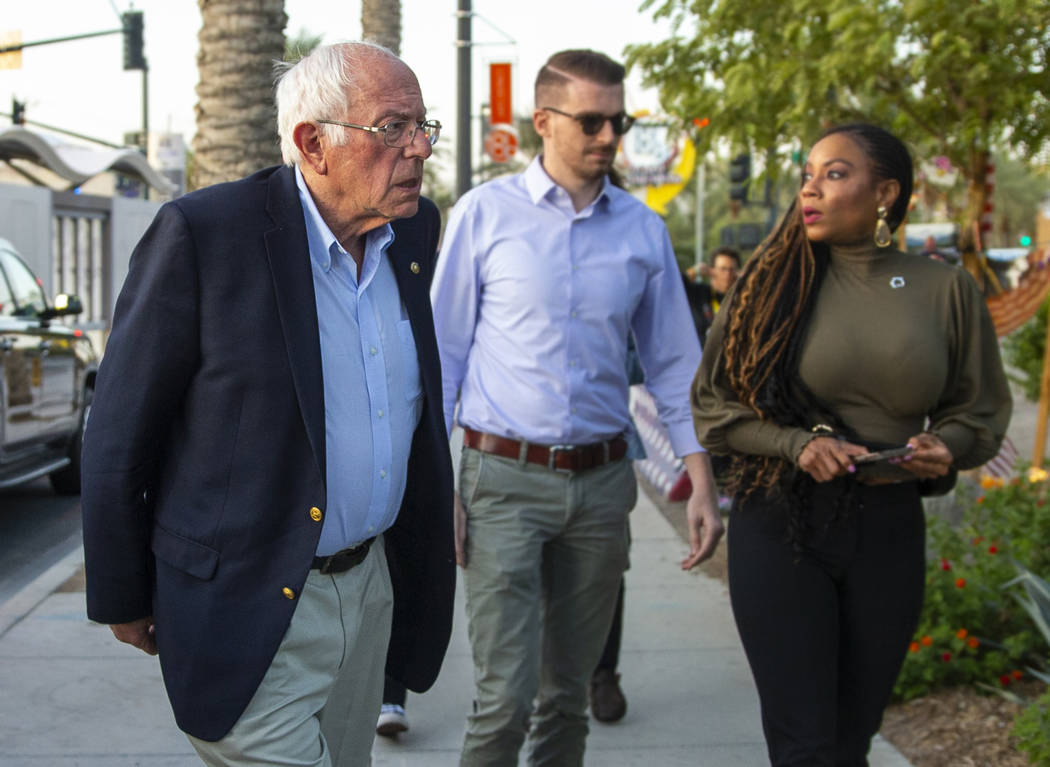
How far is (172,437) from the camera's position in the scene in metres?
2.37

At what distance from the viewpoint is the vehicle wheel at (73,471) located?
10164mm

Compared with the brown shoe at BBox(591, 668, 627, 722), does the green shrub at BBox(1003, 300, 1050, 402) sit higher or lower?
higher

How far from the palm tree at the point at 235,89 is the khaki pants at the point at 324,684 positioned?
4.71 metres

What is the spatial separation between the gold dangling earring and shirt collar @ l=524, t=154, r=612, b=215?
851 millimetres

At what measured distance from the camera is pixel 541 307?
3.63 metres

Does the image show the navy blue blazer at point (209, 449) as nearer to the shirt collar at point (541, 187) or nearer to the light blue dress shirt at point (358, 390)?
the light blue dress shirt at point (358, 390)

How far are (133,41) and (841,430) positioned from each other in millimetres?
26686

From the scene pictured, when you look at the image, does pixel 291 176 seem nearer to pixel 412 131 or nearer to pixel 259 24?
pixel 412 131

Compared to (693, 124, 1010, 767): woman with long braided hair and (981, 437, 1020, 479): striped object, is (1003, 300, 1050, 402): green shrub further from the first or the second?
(693, 124, 1010, 767): woman with long braided hair

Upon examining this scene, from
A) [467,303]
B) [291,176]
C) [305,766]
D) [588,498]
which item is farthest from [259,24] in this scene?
[305,766]

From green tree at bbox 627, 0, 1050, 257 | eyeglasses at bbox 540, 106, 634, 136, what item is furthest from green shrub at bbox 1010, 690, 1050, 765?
green tree at bbox 627, 0, 1050, 257

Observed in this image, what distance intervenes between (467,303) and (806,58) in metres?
4.35

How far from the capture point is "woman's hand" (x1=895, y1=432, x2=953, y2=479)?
312 centimetres

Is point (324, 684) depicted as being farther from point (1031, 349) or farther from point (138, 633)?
point (1031, 349)
